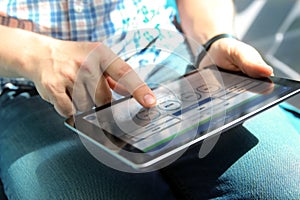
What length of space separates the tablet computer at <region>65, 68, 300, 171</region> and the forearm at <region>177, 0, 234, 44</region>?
0.16 meters

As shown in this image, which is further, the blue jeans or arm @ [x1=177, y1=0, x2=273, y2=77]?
arm @ [x1=177, y1=0, x2=273, y2=77]

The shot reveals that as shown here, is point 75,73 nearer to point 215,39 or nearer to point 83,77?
point 83,77

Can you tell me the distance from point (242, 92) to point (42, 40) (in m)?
0.31

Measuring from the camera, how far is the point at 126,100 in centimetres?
63

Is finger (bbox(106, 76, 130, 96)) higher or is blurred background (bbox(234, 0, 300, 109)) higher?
finger (bbox(106, 76, 130, 96))

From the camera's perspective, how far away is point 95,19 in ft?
2.49

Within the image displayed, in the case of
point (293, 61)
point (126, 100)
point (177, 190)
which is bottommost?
point (293, 61)

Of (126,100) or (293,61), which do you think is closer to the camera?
(126,100)

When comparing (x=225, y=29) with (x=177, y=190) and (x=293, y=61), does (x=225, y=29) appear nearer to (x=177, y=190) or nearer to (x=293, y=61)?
(x=177, y=190)

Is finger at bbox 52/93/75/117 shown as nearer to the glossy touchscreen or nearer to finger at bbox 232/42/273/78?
the glossy touchscreen

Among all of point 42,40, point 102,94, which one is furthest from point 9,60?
point 102,94

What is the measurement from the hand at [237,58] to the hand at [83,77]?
181 mm

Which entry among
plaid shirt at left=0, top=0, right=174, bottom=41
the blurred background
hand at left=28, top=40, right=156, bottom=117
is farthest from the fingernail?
the blurred background

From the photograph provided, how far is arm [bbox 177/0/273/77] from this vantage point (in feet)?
2.37
